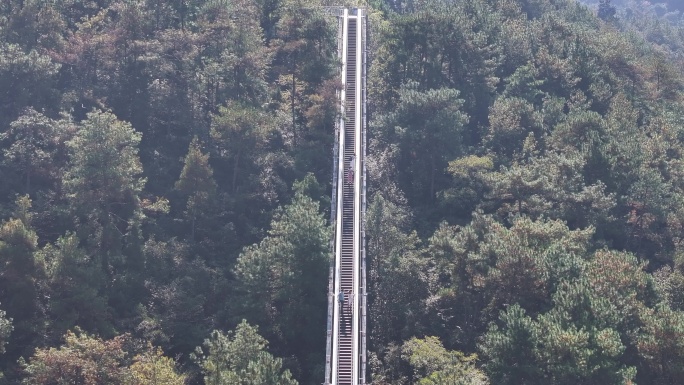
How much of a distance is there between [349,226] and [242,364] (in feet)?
46.7

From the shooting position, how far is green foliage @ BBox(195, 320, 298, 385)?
1421 inches

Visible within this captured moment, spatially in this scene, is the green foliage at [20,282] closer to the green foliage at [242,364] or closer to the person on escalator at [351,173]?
the green foliage at [242,364]

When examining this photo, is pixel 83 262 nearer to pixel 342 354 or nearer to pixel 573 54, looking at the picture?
pixel 342 354

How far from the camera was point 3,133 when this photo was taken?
5009 cm

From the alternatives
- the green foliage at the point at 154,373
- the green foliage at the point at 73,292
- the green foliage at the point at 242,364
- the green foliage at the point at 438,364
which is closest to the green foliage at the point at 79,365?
the green foliage at the point at 154,373

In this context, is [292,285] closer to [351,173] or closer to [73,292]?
[351,173]

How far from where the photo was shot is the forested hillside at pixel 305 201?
132 feet

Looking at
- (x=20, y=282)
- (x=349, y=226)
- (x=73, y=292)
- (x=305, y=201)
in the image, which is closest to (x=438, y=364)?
(x=349, y=226)

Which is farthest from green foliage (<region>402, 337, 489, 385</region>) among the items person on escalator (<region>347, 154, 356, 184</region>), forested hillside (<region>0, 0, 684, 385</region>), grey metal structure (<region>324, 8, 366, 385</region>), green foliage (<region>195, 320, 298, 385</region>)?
person on escalator (<region>347, 154, 356, 184</region>)

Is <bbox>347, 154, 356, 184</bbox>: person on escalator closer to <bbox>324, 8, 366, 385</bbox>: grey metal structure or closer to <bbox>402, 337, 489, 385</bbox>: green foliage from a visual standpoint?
<bbox>324, 8, 366, 385</bbox>: grey metal structure

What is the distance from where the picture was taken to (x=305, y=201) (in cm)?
4744

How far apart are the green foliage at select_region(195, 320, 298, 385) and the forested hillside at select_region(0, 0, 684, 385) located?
0.46ft

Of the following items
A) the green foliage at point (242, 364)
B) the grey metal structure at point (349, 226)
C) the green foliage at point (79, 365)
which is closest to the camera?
the green foliage at point (79, 365)

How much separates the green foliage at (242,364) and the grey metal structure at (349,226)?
148 inches
